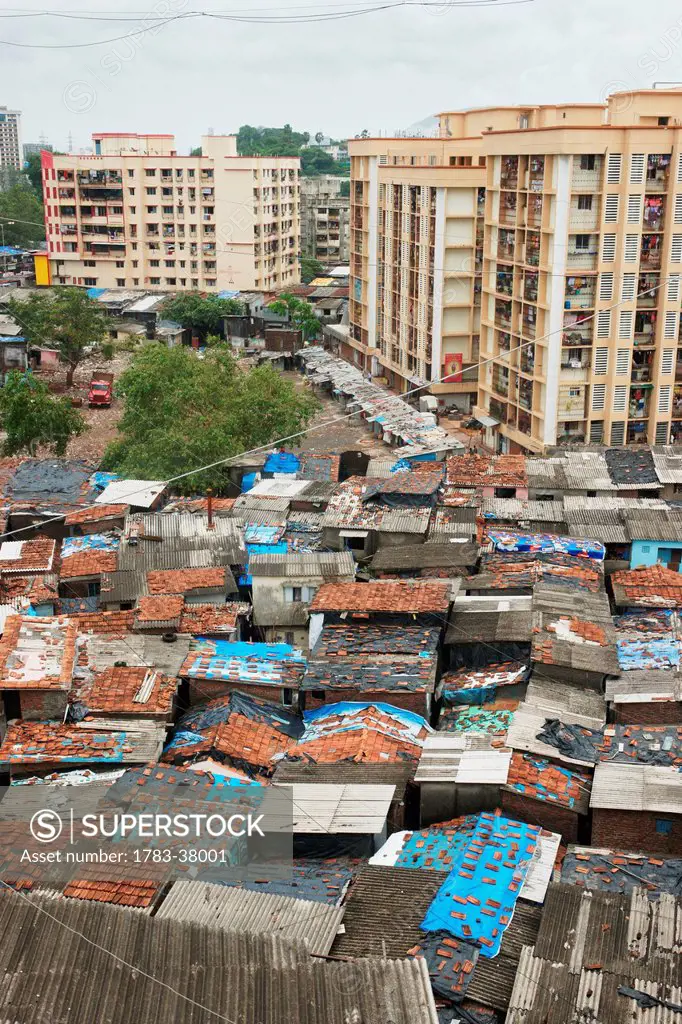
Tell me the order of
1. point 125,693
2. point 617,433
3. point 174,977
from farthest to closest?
1. point 617,433
2. point 125,693
3. point 174,977

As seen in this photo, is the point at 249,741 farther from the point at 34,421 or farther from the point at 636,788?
the point at 34,421

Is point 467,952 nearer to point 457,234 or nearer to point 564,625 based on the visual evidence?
point 564,625

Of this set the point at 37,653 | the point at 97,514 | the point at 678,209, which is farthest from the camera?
the point at 678,209

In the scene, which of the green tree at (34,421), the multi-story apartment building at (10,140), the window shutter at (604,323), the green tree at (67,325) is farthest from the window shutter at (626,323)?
the multi-story apartment building at (10,140)

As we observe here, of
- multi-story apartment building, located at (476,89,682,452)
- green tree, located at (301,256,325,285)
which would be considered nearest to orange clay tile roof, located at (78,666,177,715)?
multi-story apartment building, located at (476,89,682,452)

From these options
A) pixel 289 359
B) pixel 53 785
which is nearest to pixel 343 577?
pixel 53 785

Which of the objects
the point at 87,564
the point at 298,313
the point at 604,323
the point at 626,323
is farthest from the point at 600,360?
the point at 298,313

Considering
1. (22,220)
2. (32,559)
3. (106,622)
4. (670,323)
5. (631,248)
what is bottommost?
(106,622)

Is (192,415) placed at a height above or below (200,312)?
below
